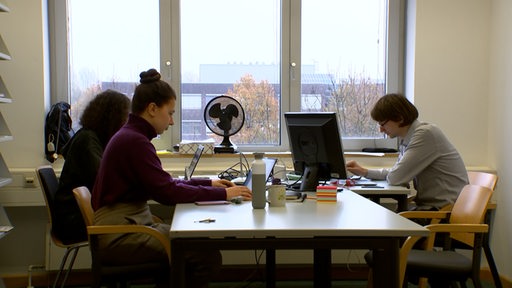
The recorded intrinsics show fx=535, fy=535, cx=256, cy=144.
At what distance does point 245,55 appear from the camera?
404 cm

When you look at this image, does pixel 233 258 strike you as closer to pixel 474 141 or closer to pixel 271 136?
pixel 271 136

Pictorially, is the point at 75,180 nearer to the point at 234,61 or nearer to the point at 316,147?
the point at 316,147

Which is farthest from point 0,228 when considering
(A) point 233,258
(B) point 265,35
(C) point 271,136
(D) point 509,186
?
(D) point 509,186

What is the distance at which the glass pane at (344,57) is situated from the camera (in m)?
4.08

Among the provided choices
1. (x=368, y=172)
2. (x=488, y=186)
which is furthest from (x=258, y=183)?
(x=488, y=186)

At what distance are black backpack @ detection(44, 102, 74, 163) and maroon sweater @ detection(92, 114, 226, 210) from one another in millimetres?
1468

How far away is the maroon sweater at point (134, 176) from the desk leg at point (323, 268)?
2.50 ft

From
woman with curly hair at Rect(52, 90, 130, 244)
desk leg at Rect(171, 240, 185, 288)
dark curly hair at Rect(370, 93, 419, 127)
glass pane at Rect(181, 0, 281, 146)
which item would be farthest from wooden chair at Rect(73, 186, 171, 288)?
glass pane at Rect(181, 0, 281, 146)

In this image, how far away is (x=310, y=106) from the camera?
161 inches

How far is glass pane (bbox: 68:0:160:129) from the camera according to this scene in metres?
3.90

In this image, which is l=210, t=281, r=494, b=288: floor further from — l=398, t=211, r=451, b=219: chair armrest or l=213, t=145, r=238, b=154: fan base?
l=398, t=211, r=451, b=219: chair armrest

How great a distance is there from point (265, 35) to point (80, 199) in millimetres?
2247

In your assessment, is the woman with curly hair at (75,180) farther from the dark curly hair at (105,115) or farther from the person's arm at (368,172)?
the person's arm at (368,172)

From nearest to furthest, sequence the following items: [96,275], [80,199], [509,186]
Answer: [96,275] → [80,199] → [509,186]
